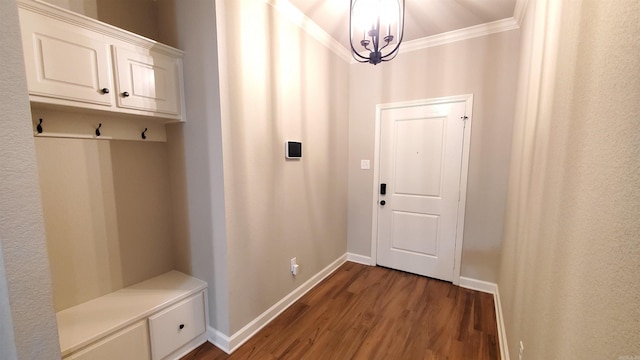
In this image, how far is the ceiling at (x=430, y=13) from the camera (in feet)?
6.91

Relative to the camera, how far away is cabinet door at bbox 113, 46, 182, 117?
157 cm

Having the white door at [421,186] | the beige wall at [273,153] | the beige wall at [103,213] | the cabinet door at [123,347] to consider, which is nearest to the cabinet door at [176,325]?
the cabinet door at [123,347]

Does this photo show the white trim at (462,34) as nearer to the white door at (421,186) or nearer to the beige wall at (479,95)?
the beige wall at (479,95)

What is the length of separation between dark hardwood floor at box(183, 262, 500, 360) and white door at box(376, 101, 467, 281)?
1.05ft

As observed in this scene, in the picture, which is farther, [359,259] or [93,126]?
[359,259]

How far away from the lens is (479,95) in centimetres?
249

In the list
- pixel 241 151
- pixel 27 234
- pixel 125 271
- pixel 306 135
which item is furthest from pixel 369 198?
pixel 27 234

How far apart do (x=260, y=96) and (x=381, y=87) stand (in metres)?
1.65

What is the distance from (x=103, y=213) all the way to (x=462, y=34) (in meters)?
3.50

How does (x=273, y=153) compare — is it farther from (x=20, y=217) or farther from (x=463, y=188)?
(x=463, y=188)

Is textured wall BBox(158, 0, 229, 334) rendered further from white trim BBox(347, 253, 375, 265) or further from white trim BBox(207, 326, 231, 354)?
white trim BBox(347, 253, 375, 265)

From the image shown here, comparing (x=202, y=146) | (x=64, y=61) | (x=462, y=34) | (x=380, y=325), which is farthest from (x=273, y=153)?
(x=462, y=34)

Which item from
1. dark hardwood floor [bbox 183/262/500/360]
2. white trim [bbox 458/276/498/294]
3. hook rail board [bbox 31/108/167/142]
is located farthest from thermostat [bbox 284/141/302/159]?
white trim [bbox 458/276/498/294]

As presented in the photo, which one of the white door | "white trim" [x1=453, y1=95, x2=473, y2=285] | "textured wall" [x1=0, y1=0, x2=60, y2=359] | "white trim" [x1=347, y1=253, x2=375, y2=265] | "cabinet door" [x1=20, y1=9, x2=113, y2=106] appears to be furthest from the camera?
"white trim" [x1=347, y1=253, x2=375, y2=265]
